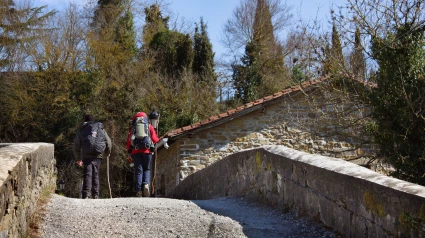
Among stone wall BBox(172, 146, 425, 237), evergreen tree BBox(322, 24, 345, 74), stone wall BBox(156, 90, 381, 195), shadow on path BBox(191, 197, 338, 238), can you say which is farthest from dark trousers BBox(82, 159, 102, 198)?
stone wall BBox(156, 90, 381, 195)

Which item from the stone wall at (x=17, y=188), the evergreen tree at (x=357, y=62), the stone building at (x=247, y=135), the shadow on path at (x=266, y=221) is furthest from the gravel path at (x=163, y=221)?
the stone building at (x=247, y=135)

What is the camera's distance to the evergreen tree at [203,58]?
26.2m

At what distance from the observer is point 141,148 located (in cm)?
941

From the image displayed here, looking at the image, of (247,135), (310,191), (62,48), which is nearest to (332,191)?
(310,191)

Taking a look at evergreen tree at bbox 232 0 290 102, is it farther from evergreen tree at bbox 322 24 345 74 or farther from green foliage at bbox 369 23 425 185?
green foliage at bbox 369 23 425 185

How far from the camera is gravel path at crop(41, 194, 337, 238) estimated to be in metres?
5.31

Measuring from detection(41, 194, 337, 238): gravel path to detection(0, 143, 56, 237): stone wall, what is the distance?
0.33 meters

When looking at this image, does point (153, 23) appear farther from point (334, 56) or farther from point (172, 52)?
point (334, 56)

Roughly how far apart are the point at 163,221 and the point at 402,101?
630 cm

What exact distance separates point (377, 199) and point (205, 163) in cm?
1309

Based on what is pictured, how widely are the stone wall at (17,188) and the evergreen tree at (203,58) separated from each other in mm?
19958

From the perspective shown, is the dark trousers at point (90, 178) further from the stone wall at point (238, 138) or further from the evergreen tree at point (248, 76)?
the evergreen tree at point (248, 76)

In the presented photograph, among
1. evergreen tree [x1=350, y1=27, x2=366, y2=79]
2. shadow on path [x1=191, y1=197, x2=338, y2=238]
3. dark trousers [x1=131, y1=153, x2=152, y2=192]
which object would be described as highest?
evergreen tree [x1=350, y1=27, x2=366, y2=79]

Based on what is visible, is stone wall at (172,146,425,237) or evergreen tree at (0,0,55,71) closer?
stone wall at (172,146,425,237)
